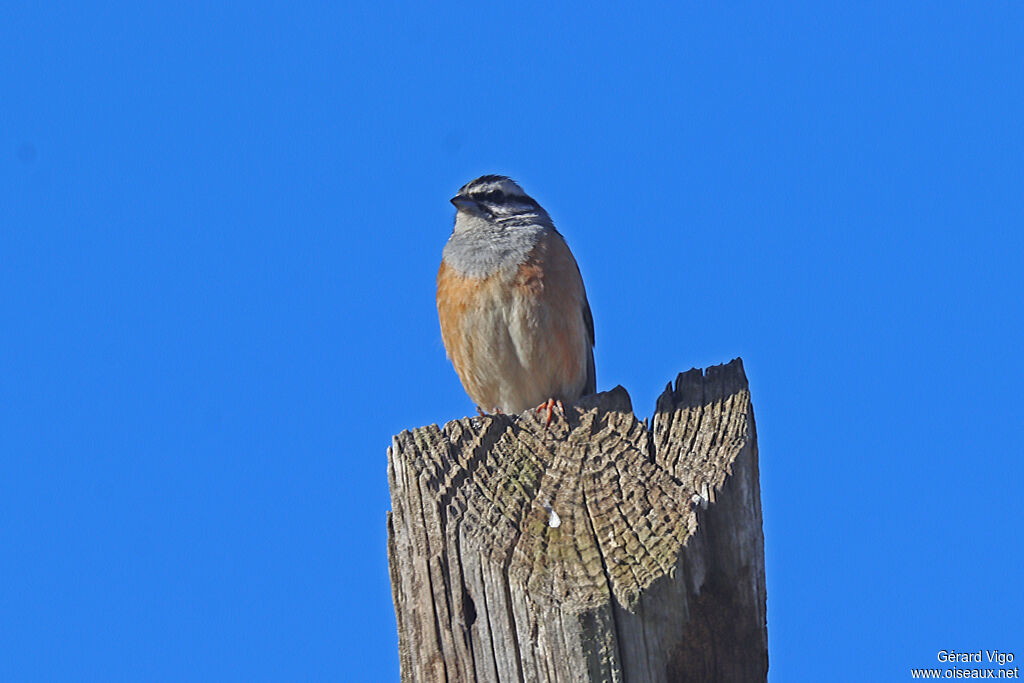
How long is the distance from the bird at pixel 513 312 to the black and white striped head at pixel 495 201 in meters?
0.02

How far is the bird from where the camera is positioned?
7836 mm

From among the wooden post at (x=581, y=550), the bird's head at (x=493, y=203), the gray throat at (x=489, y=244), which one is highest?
the bird's head at (x=493, y=203)

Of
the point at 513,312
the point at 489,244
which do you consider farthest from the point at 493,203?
the point at 513,312

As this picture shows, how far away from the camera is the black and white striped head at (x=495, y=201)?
8586mm

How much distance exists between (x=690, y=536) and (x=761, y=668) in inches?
21.5

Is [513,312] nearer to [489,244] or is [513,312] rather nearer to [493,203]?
[489,244]

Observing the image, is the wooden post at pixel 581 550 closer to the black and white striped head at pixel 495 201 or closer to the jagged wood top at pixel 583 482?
the jagged wood top at pixel 583 482

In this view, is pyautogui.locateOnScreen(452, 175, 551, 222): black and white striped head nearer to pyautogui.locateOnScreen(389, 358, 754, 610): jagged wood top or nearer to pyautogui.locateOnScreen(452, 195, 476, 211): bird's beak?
pyautogui.locateOnScreen(452, 195, 476, 211): bird's beak

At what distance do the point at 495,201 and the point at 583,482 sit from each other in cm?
498

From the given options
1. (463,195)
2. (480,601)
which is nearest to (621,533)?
(480,601)

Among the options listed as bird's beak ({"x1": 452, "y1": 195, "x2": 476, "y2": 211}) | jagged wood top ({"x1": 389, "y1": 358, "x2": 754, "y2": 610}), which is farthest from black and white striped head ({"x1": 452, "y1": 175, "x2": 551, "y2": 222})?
jagged wood top ({"x1": 389, "y1": 358, "x2": 754, "y2": 610})

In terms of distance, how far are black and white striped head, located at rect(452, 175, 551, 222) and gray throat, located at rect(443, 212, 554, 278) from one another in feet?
0.25

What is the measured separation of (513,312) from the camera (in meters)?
7.85

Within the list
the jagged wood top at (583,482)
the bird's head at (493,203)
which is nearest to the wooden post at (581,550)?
the jagged wood top at (583,482)
